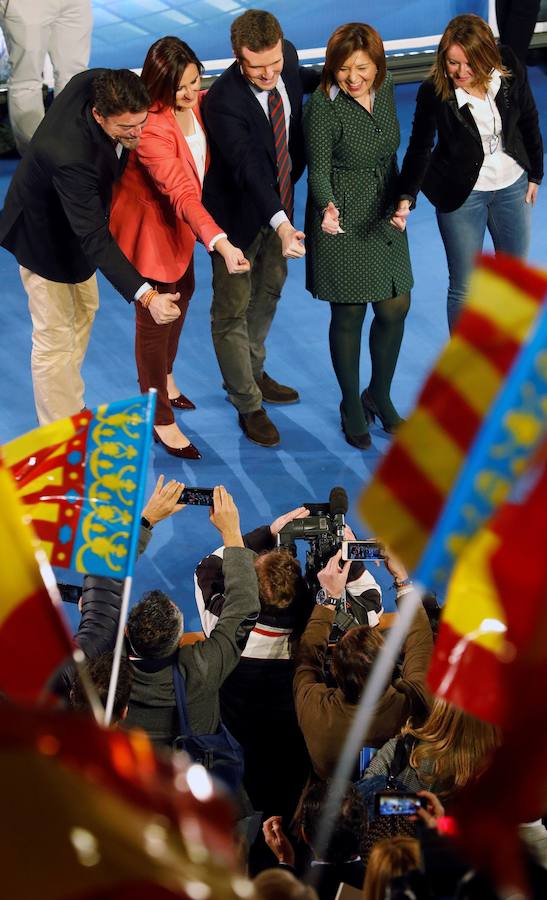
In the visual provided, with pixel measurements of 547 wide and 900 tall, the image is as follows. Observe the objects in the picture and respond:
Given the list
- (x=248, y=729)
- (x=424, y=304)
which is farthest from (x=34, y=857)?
(x=424, y=304)

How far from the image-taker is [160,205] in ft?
14.5

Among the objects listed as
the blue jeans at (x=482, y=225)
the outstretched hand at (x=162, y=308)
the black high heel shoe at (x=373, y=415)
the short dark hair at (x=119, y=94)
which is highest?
the short dark hair at (x=119, y=94)

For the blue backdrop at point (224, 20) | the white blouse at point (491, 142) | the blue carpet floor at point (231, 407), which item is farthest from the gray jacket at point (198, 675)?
the blue backdrop at point (224, 20)

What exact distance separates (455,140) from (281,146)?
682 millimetres

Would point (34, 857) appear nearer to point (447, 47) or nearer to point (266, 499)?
point (266, 499)

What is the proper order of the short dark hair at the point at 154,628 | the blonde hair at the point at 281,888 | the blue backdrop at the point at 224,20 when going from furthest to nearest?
the blue backdrop at the point at 224,20, the short dark hair at the point at 154,628, the blonde hair at the point at 281,888

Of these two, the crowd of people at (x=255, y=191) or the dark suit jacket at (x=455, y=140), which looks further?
the dark suit jacket at (x=455, y=140)

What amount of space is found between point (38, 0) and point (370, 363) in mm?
2713

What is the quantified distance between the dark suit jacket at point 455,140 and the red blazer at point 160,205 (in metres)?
0.83

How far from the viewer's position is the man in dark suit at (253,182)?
4277mm

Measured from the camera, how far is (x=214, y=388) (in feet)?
17.5

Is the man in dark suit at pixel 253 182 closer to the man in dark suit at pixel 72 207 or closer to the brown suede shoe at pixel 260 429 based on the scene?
the brown suede shoe at pixel 260 429

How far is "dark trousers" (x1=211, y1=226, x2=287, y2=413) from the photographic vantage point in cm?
466

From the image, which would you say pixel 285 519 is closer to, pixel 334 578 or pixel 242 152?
pixel 334 578
